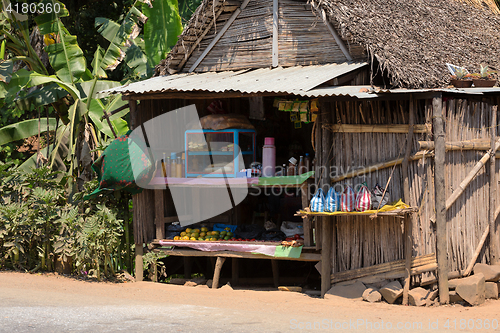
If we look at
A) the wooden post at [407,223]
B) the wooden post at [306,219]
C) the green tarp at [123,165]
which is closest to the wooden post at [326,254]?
the wooden post at [306,219]

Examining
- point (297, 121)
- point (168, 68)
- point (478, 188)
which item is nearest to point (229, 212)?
point (297, 121)

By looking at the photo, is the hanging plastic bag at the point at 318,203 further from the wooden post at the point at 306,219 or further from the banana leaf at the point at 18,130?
the banana leaf at the point at 18,130

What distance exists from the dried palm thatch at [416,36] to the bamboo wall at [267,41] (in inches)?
15.0

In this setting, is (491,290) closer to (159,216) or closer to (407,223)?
(407,223)

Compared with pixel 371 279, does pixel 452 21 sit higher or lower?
higher

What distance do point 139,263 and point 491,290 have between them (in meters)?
5.02

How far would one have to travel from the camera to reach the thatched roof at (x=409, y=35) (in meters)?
7.23

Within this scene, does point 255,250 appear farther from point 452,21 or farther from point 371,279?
point 452,21

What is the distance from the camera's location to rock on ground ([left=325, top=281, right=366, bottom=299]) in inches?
283

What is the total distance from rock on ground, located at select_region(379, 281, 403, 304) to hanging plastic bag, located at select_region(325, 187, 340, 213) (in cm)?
119

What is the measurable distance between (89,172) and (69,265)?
1.57 metres

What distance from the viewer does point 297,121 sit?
833 centimetres

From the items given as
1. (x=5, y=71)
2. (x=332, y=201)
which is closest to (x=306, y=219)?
(x=332, y=201)

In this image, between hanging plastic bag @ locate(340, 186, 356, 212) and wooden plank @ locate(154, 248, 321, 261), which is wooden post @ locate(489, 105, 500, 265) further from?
Result: wooden plank @ locate(154, 248, 321, 261)
